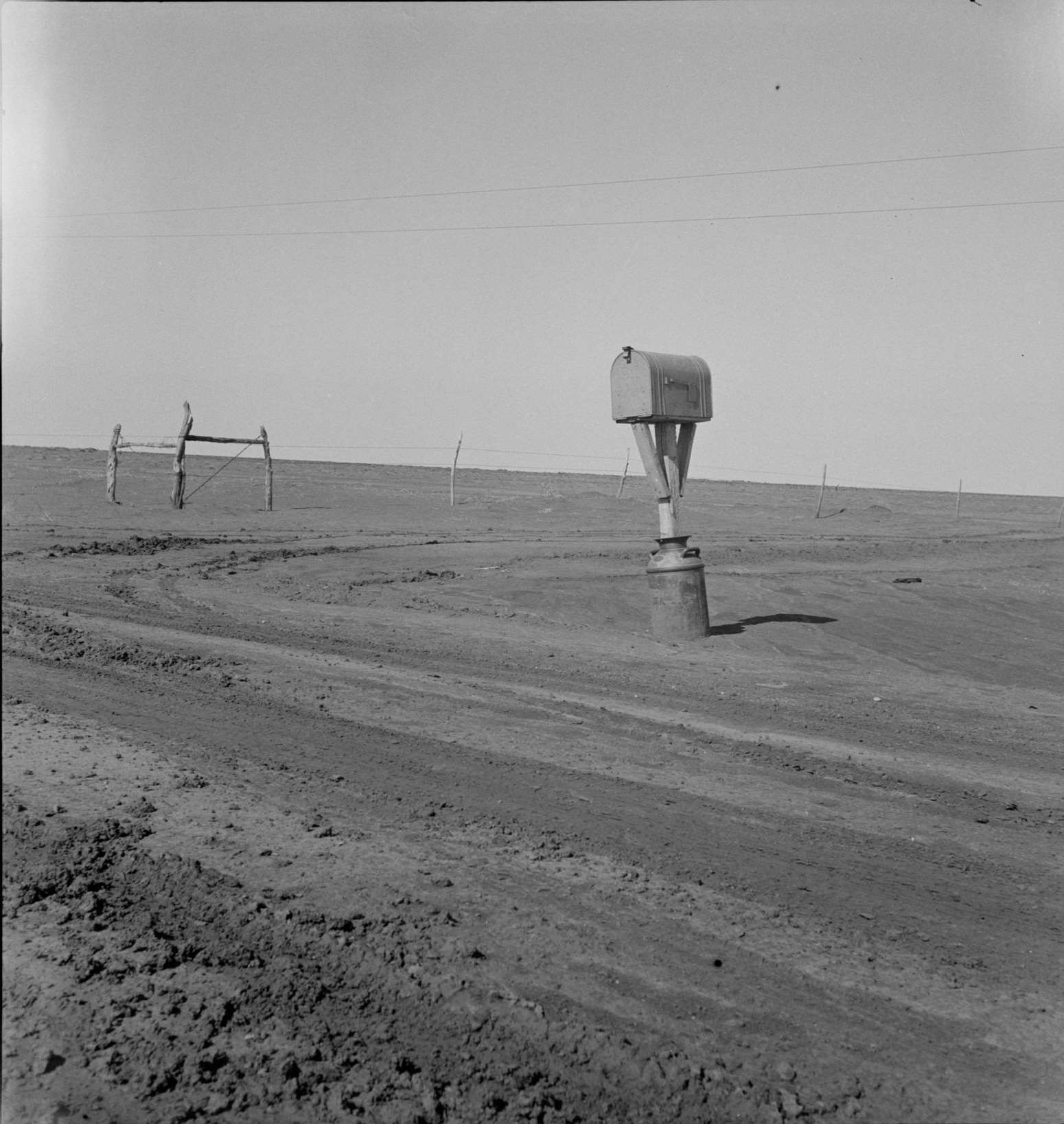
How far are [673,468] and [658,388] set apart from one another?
0.92 meters

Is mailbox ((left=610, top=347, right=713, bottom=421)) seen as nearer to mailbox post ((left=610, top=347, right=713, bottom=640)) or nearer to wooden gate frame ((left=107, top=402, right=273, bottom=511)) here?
mailbox post ((left=610, top=347, right=713, bottom=640))

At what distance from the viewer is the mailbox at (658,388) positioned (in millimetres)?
10422

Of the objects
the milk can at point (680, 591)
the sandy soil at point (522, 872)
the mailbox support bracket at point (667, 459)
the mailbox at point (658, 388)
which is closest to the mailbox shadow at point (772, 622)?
the sandy soil at point (522, 872)

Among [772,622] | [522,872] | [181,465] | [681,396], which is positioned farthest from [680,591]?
[181,465]

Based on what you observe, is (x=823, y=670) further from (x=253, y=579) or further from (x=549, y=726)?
(x=253, y=579)

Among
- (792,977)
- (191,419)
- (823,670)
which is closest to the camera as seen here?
(792,977)

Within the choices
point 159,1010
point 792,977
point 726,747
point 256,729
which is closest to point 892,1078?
point 792,977

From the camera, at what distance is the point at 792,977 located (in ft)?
12.1

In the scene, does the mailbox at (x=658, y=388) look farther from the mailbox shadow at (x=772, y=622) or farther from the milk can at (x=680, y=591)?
the mailbox shadow at (x=772, y=622)

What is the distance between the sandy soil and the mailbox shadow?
0.10m

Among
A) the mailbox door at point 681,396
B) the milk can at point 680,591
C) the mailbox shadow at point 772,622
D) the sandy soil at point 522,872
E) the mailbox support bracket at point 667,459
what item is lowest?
the sandy soil at point 522,872

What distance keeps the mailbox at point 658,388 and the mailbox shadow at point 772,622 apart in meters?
2.22

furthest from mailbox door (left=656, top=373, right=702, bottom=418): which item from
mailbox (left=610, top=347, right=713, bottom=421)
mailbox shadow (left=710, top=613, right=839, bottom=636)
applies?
mailbox shadow (left=710, top=613, right=839, bottom=636)

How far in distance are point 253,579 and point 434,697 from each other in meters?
7.88
